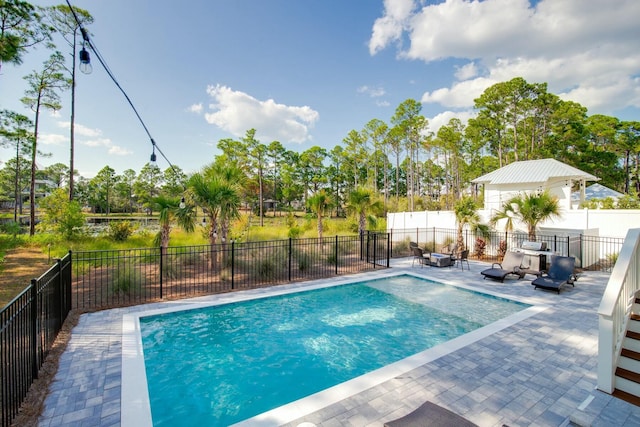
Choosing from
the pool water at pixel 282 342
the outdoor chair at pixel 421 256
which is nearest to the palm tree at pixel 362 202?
the outdoor chair at pixel 421 256

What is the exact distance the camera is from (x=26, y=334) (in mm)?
3246

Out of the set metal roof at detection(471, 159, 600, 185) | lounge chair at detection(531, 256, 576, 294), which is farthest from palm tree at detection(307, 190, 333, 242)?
metal roof at detection(471, 159, 600, 185)

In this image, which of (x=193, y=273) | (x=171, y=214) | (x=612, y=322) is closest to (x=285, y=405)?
(x=612, y=322)

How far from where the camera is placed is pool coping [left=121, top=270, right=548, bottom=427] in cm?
291

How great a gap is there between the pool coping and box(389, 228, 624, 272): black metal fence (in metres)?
5.68

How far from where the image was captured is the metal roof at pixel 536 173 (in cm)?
1549

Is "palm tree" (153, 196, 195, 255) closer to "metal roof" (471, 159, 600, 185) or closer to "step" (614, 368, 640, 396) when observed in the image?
"step" (614, 368, 640, 396)

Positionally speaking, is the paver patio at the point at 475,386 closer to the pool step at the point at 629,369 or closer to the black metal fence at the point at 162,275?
the pool step at the point at 629,369

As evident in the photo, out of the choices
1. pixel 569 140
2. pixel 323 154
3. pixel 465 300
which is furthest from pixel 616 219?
pixel 323 154

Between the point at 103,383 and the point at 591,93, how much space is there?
3208 cm

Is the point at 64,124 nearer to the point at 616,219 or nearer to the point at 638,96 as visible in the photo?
the point at 616,219

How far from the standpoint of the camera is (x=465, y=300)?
23.7 ft

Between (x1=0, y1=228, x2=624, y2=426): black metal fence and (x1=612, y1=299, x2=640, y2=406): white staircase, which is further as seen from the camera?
Result: (x1=612, y1=299, x2=640, y2=406): white staircase

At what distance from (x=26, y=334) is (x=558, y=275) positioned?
11.4 meters
